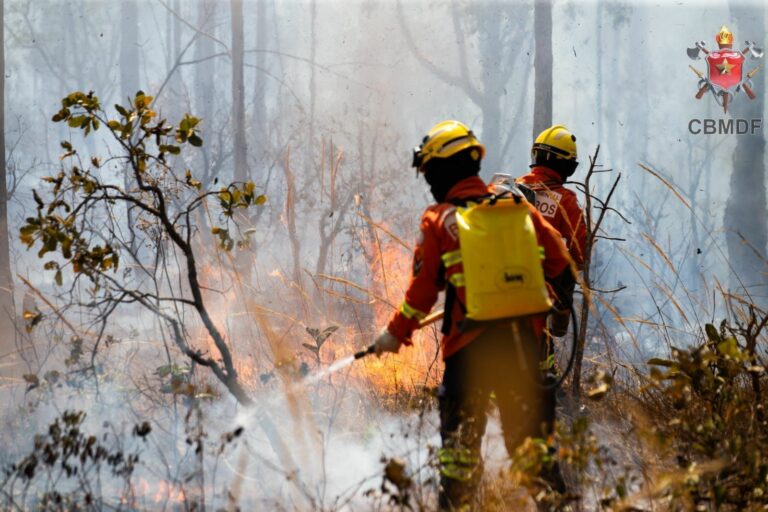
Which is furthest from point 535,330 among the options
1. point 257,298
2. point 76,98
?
point 257,298

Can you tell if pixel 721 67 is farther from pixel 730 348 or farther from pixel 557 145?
pixel 730 348

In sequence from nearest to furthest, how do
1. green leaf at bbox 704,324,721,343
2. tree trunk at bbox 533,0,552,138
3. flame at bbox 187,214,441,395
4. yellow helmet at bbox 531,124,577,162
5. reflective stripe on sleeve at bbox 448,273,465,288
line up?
reflective stripe on sleeve at bbox 448,273,465,288 < green leaf at bbox 704,324,721,343 < yellow helmet at bbox 531,124,577,162 < flame at bbox 187,214,441,395 < tree trunk at bbox 533,0,552,138

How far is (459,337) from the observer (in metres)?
3.50

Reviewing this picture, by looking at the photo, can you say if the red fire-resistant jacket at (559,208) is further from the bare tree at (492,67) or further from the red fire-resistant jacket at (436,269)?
the bare tree at (492,67)

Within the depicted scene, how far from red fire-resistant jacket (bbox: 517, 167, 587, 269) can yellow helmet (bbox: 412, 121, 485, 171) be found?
1830 millimetres

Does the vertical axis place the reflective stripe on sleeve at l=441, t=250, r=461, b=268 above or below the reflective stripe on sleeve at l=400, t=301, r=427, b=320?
above

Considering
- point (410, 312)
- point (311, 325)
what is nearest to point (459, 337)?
point (410, 312)

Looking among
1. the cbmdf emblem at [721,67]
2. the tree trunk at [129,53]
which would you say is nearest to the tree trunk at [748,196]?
the cbmdf emblem at [721,67]

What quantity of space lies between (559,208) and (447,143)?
1.94 metres

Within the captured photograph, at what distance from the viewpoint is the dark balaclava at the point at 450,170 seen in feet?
11.6

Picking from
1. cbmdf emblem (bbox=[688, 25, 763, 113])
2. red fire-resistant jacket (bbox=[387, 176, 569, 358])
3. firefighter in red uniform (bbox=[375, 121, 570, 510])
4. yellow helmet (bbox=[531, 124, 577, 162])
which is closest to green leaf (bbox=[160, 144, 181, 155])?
firefighter in red uniform (bbox=[375, 121, 570, 510])

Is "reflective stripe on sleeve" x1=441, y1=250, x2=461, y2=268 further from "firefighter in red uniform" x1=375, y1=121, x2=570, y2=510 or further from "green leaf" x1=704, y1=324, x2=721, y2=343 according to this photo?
"green leaf" x1=704, y1=324, x2=721, y2=343

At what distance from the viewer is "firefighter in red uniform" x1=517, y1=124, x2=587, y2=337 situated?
529cm

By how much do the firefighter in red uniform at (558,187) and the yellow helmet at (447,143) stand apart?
184cm
